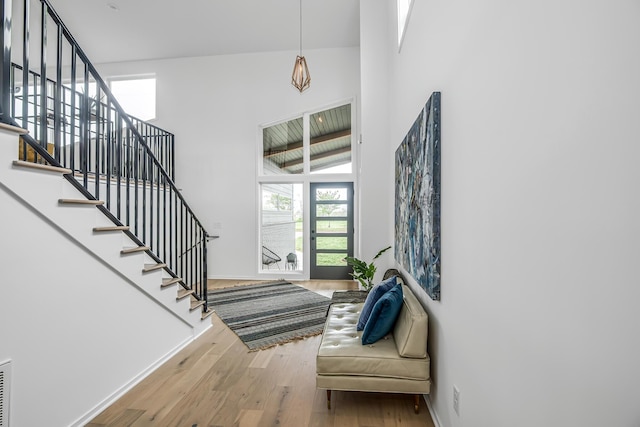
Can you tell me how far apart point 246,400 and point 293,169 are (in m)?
4.81

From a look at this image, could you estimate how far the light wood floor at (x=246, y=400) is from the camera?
2.09 m

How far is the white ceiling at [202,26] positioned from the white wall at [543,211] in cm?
439

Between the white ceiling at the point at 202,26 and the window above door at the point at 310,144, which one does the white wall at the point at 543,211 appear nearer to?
the white ceiling at the point at 202,26

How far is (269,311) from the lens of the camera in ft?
14.5

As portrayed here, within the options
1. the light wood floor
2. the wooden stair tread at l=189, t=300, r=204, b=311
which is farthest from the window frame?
the light wood floor

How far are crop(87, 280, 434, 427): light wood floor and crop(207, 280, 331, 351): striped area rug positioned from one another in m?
0.48

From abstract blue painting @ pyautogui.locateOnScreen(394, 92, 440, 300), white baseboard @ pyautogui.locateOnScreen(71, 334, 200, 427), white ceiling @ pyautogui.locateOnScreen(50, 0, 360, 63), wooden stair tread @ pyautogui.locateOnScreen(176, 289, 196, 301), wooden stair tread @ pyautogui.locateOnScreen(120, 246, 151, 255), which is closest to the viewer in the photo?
abstract blue painting @ pyautogui.locateOnScreen(394, 92, 440, 300)

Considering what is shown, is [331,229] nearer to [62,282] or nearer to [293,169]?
[293,169]

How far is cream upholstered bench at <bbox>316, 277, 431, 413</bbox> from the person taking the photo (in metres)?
2.03

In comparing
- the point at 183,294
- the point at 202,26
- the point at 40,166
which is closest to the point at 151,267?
the point at 183,294

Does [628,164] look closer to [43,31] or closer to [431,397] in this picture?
[431,397]

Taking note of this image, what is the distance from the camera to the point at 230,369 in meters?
2.81

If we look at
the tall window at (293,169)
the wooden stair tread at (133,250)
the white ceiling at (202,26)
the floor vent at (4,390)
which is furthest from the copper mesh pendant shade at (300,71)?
the floor vent at (4,390)

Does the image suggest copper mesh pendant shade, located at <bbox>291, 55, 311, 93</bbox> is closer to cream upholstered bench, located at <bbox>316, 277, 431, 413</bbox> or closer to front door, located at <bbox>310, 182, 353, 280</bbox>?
front door, located at <bbox>310, 182, 353, 280</bbox>
